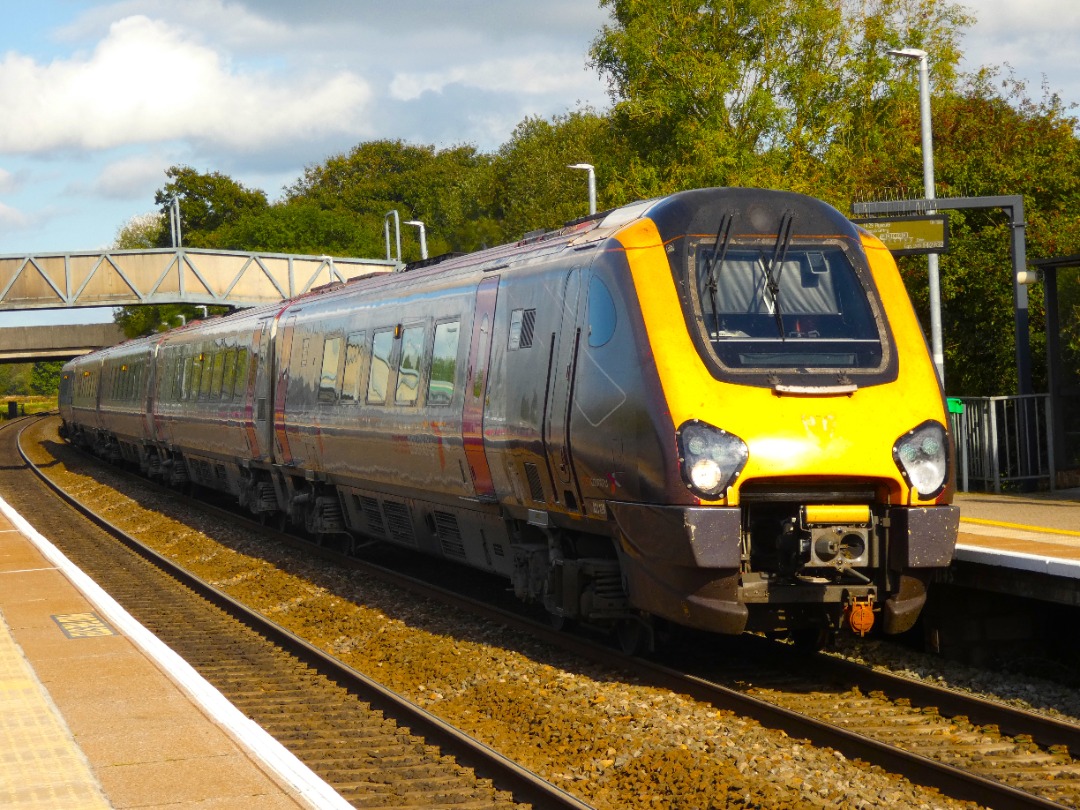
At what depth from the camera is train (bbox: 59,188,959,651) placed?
8.60 meters

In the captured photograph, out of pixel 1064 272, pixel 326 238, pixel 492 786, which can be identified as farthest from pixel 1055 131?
pixel 326 238

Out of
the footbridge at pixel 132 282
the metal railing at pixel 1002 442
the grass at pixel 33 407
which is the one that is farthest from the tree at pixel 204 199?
the metal railing at pixel 1002 442

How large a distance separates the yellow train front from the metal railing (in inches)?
393

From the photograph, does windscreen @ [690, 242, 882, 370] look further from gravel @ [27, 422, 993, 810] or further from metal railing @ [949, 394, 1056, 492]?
metal railing @ [949, 394, 1056, 492]

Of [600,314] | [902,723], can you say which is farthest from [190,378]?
[902,723]

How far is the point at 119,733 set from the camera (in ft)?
25.0

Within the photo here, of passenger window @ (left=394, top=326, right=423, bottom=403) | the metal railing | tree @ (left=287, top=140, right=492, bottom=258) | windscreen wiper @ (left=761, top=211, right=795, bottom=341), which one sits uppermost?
tree @ (left=287, top=140, right=492, bottom=258)

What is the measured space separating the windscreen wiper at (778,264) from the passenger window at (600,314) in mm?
1091

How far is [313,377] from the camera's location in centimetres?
1656

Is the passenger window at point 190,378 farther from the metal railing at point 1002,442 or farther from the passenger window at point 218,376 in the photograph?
the metal railing at point 1002,442

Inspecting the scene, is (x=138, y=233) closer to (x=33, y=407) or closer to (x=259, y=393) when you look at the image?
(x=33, y=407)

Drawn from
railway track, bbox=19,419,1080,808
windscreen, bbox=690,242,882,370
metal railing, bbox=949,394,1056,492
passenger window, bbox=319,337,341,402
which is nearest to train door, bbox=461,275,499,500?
railway track, bbox=19,419,1080,808

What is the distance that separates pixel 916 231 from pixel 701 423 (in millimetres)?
9361

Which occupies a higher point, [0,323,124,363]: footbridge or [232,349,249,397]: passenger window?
[0,323,124,363]: footbridge
